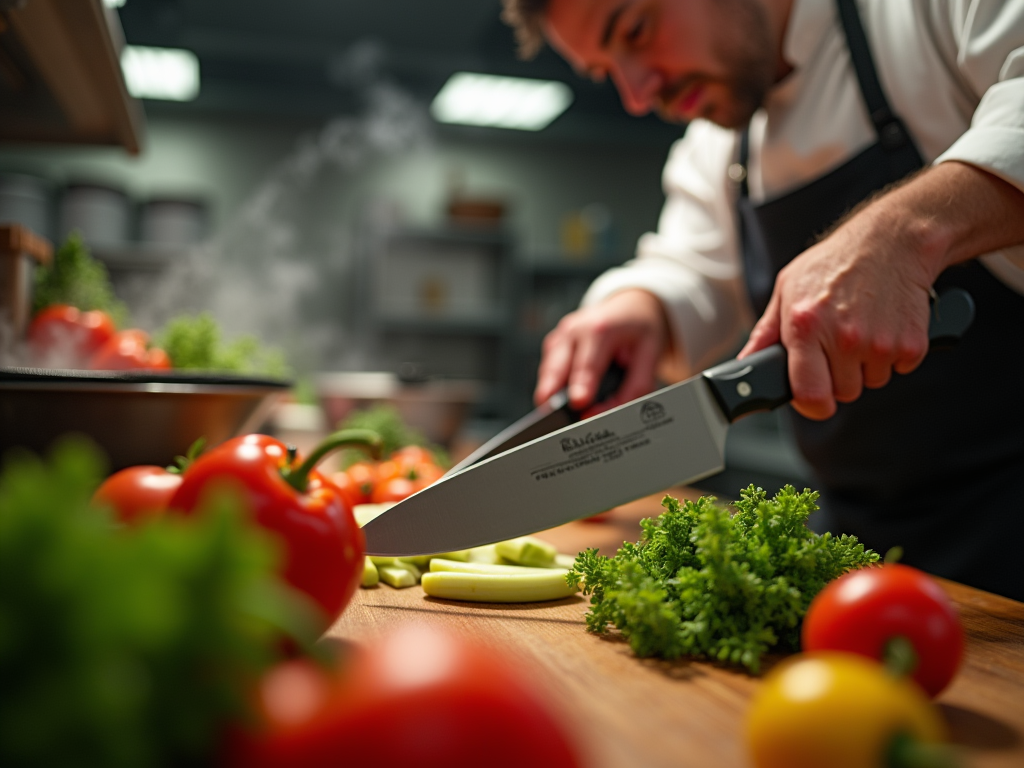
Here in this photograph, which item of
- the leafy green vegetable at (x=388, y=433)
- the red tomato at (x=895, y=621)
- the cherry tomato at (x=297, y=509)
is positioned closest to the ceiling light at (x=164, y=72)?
the leafy green vegetable at (x=388, y=433)

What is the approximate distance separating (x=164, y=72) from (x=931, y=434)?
5.87 meters

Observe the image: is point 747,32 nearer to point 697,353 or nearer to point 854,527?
point 697,353

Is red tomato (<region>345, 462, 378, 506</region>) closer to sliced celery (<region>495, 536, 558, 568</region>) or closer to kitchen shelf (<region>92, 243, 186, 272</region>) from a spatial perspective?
sliced celery (<region>495, 536, 558, 568</region>)

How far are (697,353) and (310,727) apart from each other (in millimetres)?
1707

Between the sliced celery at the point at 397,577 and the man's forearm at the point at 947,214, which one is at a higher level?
the man's forearm at the point at 947,214

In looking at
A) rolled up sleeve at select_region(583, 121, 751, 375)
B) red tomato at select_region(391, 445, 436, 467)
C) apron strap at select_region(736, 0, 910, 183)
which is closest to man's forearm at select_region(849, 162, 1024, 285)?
apron strap at select_region(736, 0, 910, 183)

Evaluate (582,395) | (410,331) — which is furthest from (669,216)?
(410,331)

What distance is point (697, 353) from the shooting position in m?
1.97

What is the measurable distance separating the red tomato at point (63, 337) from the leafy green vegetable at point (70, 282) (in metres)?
0.10

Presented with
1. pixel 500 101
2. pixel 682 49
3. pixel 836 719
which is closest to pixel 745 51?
pixel 682 49

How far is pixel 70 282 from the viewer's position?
1.79 meters

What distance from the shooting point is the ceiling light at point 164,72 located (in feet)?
17.7

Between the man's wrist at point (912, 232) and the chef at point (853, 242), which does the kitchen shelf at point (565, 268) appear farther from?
the man's wrist at point (912, 232)

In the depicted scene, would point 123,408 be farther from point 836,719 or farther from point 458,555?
point 836,719
